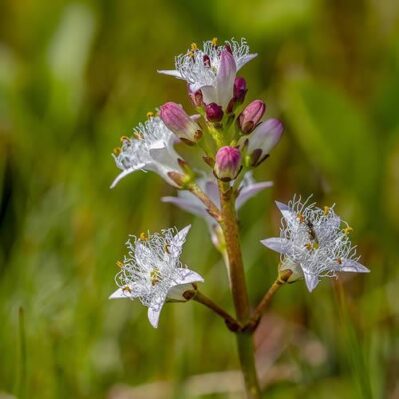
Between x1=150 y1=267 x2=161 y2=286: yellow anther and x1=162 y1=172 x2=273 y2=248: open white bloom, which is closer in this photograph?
x1=150 y1=267 x2=161 y2=286: yellow anther

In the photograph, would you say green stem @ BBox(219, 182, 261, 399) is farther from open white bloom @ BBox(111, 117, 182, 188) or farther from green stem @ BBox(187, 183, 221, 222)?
open white bloom @ BBox(111, 117, 182, 188)

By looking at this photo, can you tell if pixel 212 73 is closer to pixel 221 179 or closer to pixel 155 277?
pixel 221 179

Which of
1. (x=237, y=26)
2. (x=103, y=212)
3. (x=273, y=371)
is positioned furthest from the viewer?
(x=237, y=26)

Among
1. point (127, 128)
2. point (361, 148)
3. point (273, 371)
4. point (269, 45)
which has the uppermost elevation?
point (269, 45)

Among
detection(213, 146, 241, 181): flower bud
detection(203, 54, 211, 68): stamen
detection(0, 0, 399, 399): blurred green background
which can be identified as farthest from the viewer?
detection(0, 0, 399, 399): blurred green background

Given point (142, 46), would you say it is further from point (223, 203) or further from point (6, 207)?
point (223, 203)

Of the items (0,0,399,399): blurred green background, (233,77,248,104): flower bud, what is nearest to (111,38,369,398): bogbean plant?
(233,77,248,104): flower bud

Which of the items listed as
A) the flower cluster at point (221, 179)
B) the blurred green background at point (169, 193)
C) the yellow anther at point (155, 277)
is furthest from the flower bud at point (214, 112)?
the blurred green background at point (169, 193)

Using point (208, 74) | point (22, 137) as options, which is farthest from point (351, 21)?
point (208, 74)
